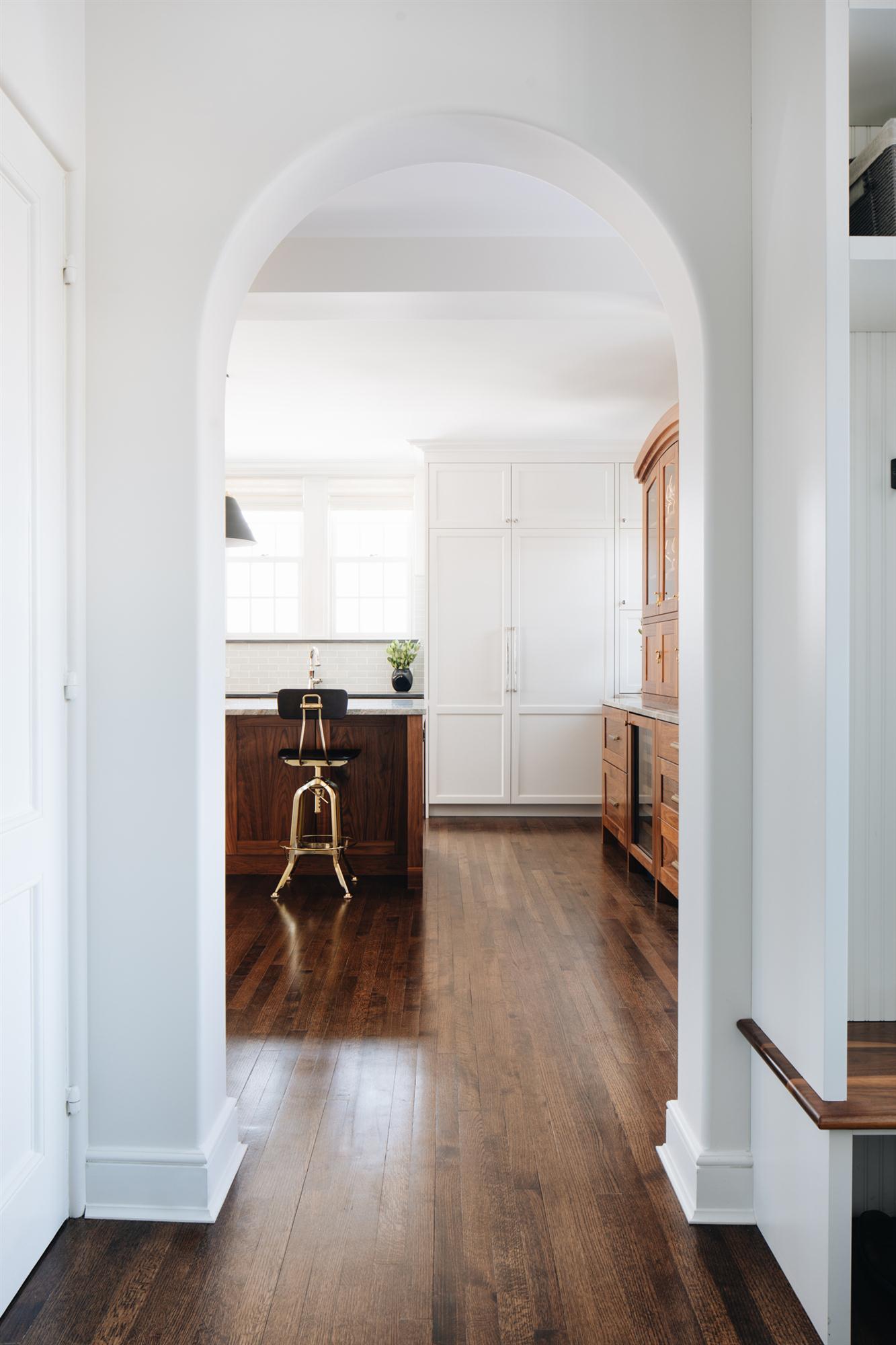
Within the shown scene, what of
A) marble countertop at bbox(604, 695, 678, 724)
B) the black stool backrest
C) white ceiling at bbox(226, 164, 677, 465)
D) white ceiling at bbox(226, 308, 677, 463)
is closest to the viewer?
white ceiling at bbox(226, 164, 677, 465)

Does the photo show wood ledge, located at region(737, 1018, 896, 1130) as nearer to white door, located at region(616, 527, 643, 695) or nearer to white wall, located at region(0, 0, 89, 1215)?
white wall, located at region(0, 0, 89, 1215)

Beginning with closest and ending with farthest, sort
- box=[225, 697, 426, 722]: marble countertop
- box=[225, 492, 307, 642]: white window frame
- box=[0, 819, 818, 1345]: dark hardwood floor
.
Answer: box=[0, 819, 818, 1345]: dark hardwood floor
box=[225, 697, 426, 722]: marble countertop
box=[225, 492, 307, 642]: white window frame

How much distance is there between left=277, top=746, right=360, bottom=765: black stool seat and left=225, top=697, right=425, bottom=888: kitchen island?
0.21 metres

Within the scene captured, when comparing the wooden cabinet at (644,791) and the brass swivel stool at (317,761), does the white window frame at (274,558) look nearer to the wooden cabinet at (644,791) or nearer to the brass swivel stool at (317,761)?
the brass swivel stool at (317,761)

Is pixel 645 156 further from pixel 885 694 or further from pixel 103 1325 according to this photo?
pixel 103 1325

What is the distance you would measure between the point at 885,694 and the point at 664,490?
275 centimetres

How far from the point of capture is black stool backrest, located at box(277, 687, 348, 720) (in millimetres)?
4191

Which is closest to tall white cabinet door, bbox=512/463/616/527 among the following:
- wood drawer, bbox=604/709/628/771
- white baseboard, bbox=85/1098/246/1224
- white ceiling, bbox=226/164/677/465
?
white ceiling, bbox=226/164/677/465

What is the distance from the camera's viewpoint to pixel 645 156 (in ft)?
5.93

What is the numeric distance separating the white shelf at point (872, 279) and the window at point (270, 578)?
5.66m

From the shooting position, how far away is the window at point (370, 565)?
22.8ft

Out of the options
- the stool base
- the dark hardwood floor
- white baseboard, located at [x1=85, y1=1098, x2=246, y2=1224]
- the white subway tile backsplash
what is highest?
the white subway tile backsplash

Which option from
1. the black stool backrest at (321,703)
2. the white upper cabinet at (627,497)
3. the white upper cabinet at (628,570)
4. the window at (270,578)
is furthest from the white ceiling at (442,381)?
the black stool backrest at (321,703)

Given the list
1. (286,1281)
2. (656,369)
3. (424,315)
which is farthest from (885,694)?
(656,369)
